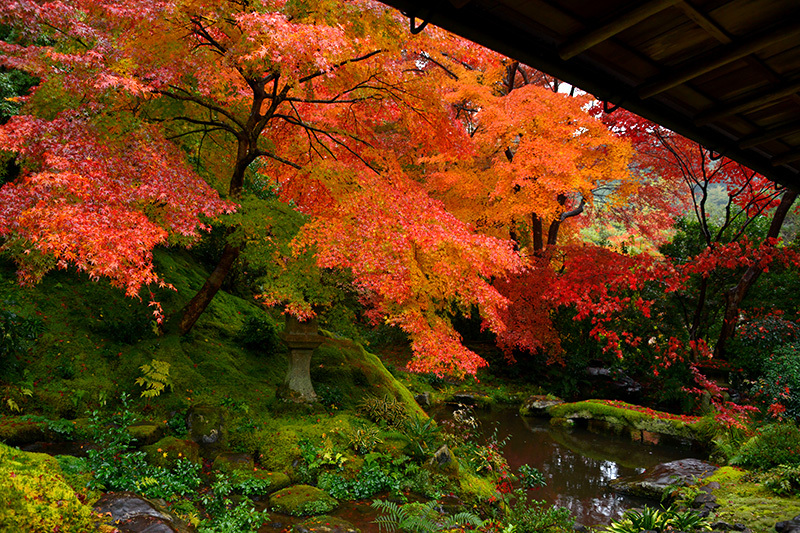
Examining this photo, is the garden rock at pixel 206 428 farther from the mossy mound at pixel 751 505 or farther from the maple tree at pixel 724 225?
the maple tree at pixel 724 225

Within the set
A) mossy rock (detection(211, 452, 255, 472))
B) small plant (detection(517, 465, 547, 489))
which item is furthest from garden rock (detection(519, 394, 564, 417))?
mossy rock (detection(211, 452, 255, 472))

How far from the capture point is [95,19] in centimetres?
698

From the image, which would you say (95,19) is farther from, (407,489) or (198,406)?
(407,489)

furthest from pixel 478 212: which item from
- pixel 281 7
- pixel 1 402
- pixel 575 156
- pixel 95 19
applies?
pixel 1 402

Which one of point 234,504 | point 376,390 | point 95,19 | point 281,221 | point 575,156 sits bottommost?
point 234,504

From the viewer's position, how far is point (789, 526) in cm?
512

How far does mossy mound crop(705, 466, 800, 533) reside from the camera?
5.56 metres

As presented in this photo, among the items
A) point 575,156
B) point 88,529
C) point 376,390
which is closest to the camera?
point 88,529

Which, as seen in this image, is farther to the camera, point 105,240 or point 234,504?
point 234,504

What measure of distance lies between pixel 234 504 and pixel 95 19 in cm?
725

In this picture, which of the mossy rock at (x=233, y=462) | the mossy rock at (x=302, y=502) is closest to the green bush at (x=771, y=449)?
the mossy rock at (x=302, y=502)

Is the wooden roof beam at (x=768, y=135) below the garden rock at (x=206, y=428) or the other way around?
the other way around

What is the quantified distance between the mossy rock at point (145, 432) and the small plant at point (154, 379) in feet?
2.37

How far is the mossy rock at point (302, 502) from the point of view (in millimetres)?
5168
